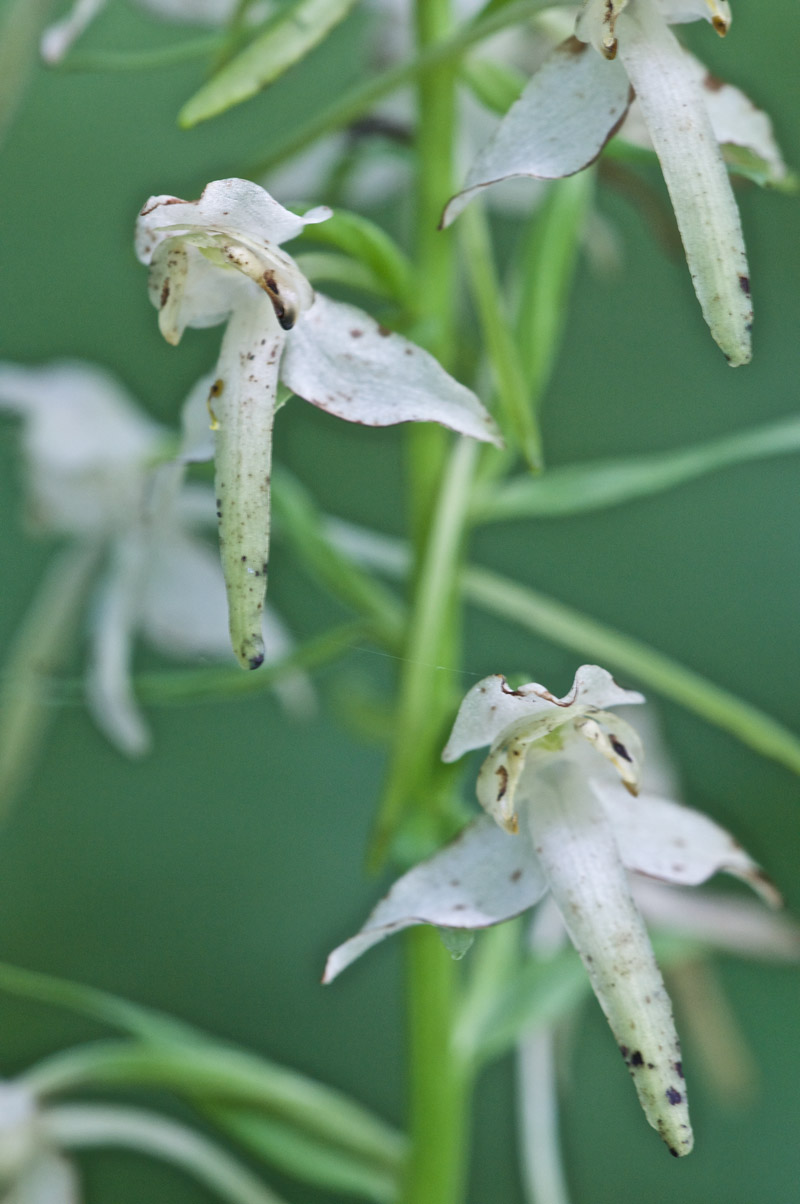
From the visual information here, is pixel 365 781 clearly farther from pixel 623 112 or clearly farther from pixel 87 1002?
pixel 623 112

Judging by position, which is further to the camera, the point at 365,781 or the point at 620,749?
the point at 365,781

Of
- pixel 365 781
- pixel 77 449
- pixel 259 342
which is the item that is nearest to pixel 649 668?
pixel 259 342

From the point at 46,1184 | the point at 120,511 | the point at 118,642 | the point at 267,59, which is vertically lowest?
the point at 46,1184

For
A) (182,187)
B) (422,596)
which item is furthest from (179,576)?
(422,596)

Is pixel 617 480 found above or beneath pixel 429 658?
above

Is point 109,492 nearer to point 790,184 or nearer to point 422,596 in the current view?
point 422,596

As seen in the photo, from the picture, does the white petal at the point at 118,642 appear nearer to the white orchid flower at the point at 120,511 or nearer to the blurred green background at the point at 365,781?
the white orchid flower at the point at 120,511

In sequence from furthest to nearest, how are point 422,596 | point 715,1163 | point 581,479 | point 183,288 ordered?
point 715,1163, point 581,479, point 422,596, point 183,288
